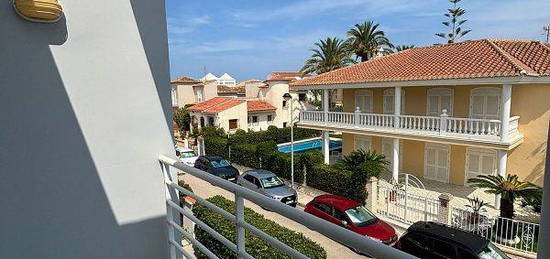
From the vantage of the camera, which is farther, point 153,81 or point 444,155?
point 444,155

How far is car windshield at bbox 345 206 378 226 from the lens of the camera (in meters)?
9.54

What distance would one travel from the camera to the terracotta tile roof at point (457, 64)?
12953mm

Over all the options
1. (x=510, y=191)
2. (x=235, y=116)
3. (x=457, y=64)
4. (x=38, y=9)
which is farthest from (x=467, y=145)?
(x=235, y=116)

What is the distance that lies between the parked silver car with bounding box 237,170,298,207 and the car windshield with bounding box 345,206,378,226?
3509 millimetres

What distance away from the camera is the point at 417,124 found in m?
15.8

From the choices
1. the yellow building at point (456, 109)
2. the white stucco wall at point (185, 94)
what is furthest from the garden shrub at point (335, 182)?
the white stucco wall at point (185, 94)

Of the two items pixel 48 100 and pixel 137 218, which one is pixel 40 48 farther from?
pixel 137 218

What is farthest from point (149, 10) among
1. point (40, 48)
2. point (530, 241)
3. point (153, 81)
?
point (530, 241)

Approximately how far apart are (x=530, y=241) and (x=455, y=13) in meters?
23.9

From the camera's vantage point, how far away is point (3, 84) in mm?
2000

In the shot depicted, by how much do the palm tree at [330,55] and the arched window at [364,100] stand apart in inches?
451

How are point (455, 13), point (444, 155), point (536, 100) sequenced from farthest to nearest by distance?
point (455, 13)
point (444, 155)
point (536, 100)

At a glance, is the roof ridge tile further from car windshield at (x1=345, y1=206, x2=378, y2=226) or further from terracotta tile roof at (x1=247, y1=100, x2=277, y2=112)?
terracotta tile roof at (x1=247, y1=100, x2=277, y2=112)

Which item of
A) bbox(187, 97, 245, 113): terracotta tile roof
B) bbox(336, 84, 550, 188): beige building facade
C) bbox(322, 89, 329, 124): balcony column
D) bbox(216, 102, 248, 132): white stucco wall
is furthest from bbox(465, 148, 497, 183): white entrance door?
bbox(187, 97, 245, 113): terracotta tile roof
